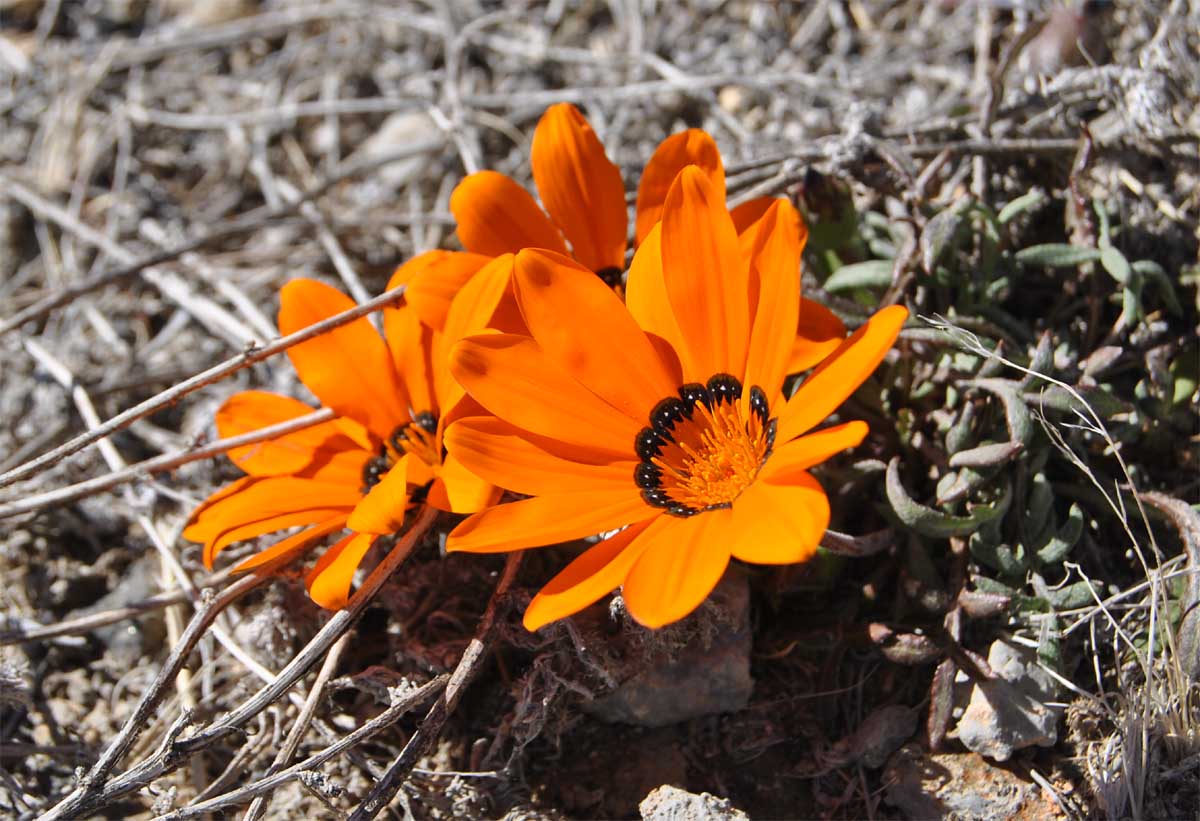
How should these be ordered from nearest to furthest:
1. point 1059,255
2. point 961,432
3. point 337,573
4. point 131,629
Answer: point 337,573 < point 961,432 < point 1059,255 < point 131,629

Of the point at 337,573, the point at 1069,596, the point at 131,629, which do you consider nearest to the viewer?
the point at 337,573

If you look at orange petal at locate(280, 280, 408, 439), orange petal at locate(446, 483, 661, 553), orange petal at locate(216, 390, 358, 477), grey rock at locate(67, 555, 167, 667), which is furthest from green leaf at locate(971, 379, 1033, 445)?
grey rock at locate(67, 555, 167, 667)

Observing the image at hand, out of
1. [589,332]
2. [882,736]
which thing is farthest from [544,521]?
[882,736]

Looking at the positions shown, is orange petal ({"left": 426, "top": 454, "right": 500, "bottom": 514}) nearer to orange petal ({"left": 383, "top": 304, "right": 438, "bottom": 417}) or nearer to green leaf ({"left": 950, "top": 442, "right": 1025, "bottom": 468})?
orange petal ({"left": 383, "top": 304, "right": 438, "bottom": 417})

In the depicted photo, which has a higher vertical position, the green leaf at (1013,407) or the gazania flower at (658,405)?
the gazania flower at (658,405)

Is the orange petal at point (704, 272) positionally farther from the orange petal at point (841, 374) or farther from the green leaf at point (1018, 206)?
the green leaf at point (1018, 206)

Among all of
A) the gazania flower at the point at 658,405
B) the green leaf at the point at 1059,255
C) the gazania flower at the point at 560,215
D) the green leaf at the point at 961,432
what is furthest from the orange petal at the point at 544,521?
the green leaf at the point at 1059,255

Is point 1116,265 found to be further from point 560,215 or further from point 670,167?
point 560,215
